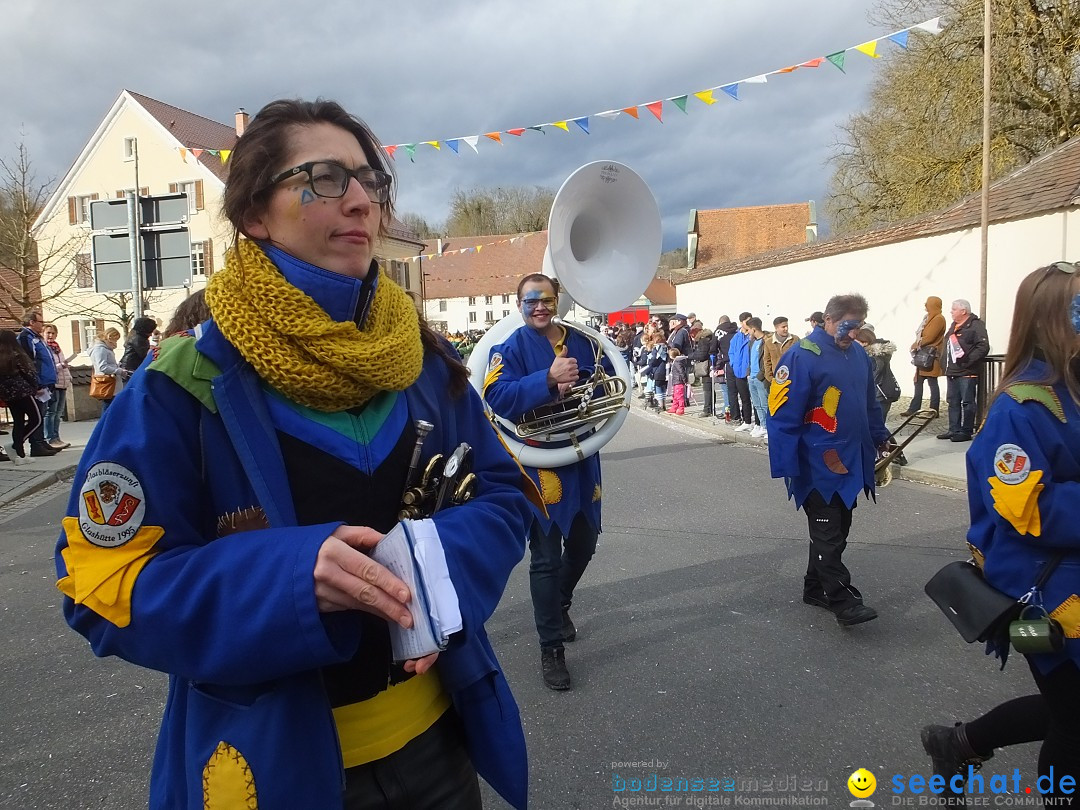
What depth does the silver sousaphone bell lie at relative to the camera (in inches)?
142

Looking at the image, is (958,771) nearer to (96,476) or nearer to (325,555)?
(325,555)

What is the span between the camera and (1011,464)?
77.6 inches

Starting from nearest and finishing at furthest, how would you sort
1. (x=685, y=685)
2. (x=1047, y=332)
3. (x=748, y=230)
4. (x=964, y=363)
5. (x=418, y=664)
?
1. (x=418, y=664)
2. (x=1047, y=332)
3. (x=685, y=685)
4. (x=964, y=363)
5. (x=748, y=230)

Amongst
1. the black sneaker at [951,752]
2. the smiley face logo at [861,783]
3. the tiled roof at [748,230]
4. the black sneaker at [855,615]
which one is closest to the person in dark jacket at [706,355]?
the black sneaker at [855,615]

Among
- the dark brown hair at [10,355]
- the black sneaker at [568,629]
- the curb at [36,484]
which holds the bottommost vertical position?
the black sneaker at [568,629]

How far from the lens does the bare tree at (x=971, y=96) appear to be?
1527 cm

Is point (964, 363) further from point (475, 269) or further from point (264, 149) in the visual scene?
point (475, 269)

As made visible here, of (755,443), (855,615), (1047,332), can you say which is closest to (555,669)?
(855,615)

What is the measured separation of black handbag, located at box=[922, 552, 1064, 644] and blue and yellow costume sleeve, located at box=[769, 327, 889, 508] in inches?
66.5

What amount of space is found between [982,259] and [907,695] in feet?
33.0

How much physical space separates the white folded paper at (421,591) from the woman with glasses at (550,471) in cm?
211

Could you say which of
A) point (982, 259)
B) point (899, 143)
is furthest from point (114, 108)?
point (982, 259)

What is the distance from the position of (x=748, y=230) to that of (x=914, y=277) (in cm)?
3212

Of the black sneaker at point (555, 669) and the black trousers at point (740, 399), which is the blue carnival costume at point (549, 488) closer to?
the black sneaker at point (555, 669)
